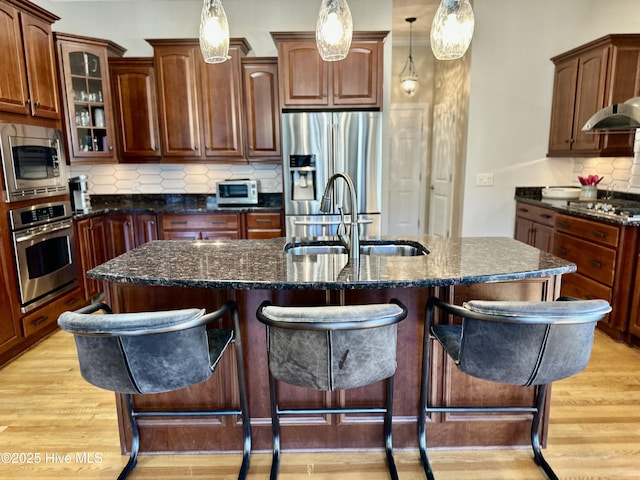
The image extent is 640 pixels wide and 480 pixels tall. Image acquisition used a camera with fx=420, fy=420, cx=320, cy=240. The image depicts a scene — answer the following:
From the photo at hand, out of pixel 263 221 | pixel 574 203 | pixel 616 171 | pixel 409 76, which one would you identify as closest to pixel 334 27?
pixel 263 221

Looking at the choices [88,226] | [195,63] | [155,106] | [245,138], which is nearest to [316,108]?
[245,138]

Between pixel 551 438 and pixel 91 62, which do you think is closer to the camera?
pixel 551 438

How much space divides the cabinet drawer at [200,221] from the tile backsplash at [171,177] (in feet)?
2.07

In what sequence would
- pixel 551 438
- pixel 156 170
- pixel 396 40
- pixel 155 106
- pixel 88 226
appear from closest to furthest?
pixel 551 438, pixel 88 226, pixel 155 106, pixel 156 170, pixel 396 40

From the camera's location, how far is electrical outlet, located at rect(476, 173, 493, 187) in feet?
14.3

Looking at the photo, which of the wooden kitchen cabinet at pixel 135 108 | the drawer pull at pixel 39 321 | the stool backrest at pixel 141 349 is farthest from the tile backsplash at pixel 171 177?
the stool backrest at pixel 141 349

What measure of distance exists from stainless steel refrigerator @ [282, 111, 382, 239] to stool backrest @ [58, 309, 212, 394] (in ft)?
7.78

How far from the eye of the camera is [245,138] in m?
4.04

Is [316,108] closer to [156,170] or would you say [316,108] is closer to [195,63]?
[195,63]

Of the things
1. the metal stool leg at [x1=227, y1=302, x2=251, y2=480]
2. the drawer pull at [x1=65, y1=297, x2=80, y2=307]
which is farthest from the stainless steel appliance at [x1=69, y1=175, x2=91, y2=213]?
the metal stool leg at [x1=227, y1=302, x2=251, y2=480]

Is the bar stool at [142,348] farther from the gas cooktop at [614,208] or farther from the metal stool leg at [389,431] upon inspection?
the gas cooktop at [614,208]

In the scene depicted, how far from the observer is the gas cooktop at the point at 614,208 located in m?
2.85

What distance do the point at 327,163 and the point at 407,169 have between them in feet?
8.77

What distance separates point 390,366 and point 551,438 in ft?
3.76
